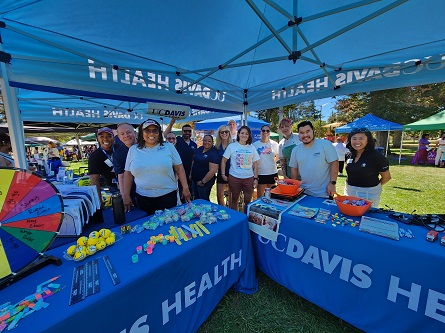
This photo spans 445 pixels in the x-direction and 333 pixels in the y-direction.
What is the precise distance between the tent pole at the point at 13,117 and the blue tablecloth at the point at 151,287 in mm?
1353

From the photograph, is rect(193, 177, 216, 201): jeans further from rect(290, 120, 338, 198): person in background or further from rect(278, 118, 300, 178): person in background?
rect(290, 120, 338, 198): person in background

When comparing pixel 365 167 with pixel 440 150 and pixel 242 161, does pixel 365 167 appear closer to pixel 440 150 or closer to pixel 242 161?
pixel 242 161

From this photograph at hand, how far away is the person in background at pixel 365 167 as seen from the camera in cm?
190

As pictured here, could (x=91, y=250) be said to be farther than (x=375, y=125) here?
No

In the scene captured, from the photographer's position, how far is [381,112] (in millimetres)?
14125

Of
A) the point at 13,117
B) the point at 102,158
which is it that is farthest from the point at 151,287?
the point at 13,117

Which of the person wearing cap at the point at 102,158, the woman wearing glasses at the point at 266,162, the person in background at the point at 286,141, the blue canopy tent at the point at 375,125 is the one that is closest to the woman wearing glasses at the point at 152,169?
the person wearing cap at the point at 102,158

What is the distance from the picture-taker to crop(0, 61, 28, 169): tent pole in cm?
170

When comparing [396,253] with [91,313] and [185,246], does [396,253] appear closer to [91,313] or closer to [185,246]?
[185,246]

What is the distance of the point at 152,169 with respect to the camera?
1714 millimetres

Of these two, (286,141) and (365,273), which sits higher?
(286,141)

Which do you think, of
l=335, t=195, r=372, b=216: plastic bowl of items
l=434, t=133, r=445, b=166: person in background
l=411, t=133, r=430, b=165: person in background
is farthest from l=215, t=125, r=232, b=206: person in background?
l=411, t=133, r=430, b=165: person in background

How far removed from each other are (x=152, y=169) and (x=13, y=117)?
4.52 feet

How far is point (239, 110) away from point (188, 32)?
88.6 inches
